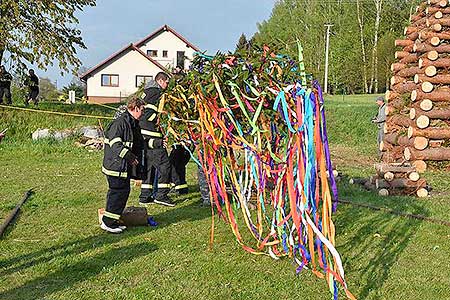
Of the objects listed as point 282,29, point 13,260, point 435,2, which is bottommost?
point 13,260

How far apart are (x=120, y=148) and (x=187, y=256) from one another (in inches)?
67.6

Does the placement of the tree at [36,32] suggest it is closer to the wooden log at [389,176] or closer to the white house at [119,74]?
the wooden log at [389,176]

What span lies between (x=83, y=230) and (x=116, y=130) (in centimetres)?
135

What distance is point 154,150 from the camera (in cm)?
856

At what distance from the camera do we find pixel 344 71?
5275 centimetres

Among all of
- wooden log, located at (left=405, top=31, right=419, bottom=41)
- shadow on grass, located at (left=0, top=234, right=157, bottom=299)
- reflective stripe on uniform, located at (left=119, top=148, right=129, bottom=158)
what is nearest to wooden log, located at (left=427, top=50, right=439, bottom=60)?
wooden log, located at (left=405, top=31, right=419, bottom=41)

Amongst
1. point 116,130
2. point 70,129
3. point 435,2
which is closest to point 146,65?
point 70,129

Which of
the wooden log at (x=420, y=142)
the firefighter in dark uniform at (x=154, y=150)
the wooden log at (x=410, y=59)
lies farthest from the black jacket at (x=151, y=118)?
the wooden log at (x=410, y=59)

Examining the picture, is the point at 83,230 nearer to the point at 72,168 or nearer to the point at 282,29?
the point at 72,168

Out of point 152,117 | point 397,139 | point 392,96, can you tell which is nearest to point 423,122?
point 397,139

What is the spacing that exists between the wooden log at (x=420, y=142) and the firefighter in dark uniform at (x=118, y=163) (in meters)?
8.38

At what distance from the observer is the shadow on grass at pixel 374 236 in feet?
17.8

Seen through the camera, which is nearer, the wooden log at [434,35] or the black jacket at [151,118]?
the black jacket at [151,118]

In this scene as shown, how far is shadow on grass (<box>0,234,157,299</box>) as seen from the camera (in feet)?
16.3
